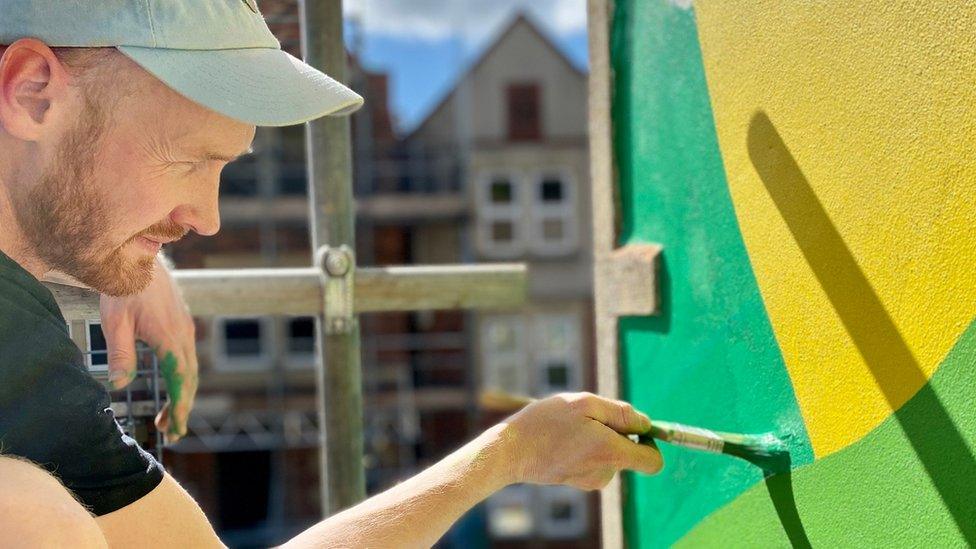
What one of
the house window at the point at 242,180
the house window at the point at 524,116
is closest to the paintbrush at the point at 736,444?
the house window at the point at 242,180

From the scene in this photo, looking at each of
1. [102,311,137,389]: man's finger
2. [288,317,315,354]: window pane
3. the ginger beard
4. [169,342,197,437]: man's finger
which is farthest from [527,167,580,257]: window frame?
the ginger beard

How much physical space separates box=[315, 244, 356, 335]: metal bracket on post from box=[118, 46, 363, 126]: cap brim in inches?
38.0

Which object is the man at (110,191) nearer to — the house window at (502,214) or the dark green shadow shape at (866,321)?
the dark green shadow shape at (866,321)

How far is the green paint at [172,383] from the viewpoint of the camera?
5.42 ft

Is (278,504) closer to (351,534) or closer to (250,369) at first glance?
(250,369)

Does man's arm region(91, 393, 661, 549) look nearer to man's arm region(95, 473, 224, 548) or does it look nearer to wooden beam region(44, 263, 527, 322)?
man's arm region(95, 473, 224, 548)

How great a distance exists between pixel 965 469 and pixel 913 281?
0.73 feet

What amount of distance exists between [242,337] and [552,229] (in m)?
4.73

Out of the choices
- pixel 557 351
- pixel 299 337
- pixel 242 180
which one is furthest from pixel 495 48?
pixel 299 337

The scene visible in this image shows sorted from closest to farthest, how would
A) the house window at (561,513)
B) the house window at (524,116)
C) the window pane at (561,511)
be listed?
the house window at (561,513) → the window pane at (561,511) → the house window at (524,116)

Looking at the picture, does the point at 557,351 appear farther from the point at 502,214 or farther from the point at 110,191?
the point at 110,191

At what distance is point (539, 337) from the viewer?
520 inches

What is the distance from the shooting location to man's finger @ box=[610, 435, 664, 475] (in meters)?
1.37

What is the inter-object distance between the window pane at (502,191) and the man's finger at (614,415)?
38.8 feet
